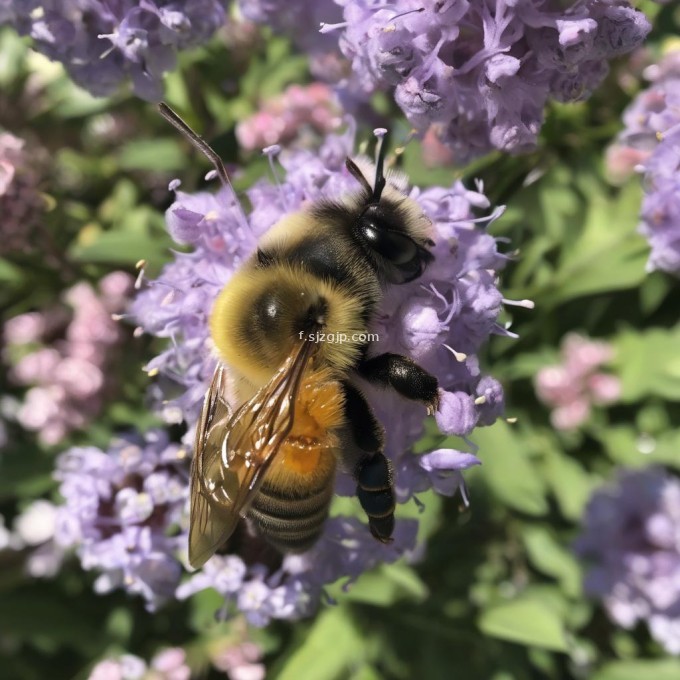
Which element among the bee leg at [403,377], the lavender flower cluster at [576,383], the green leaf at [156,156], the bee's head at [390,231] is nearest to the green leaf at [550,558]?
the lavender flower cluster at [576,383]

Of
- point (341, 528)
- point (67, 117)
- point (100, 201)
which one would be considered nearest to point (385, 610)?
point (341, 528)

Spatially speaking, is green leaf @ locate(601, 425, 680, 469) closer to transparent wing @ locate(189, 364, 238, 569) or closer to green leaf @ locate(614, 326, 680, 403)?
green leaf @ locate(614, 326, 680, 403)

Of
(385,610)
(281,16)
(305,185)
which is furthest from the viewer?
(385,610)

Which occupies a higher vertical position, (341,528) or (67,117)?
(67,117)

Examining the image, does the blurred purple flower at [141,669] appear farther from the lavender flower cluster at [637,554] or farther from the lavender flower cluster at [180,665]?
the lavender flower cluster at [637,554]

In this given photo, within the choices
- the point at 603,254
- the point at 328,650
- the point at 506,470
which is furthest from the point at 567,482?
the point at 328,650

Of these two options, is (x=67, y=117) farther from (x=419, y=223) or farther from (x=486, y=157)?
(x=419, y=223)

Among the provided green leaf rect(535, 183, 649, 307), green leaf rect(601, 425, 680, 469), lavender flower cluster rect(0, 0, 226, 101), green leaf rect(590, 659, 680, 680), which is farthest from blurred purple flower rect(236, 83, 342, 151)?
green leaf rect(590, 659, 680, 680)

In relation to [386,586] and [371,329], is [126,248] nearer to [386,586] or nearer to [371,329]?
[371,329]
